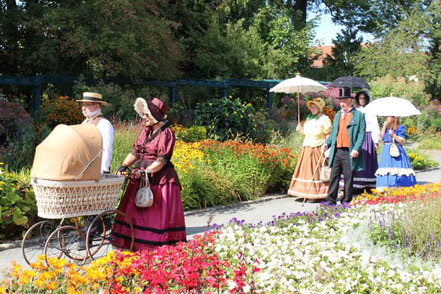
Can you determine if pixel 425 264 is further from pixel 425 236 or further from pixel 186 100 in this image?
pixel 186 100

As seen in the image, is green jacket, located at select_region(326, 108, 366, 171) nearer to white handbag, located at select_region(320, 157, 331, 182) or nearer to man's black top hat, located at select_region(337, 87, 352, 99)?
man's black top hat, located at select_region(337, 87, 352, 99)

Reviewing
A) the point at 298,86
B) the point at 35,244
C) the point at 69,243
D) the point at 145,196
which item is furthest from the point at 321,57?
the point at 69,243

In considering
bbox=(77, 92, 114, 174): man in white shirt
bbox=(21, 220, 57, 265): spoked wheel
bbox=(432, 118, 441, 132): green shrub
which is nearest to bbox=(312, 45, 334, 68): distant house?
bbox=(432, 118, 441, 132): green shrub

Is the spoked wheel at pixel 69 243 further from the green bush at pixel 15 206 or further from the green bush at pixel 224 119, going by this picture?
the green bush at pixel 224 119

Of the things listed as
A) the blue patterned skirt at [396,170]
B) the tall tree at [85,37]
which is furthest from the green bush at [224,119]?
the blue patterned skirt at [396,170]

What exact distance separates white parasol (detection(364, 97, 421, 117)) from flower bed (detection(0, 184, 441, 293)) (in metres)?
3.06

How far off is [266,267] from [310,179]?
4893mm

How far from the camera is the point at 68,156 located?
482 centimetres

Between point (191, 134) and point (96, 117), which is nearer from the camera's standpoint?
point (96, 117)

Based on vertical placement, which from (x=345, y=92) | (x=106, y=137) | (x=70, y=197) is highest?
(x=345, y=92)

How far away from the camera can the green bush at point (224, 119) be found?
1385 centimetres

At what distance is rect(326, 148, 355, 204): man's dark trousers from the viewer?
8625 millimetres

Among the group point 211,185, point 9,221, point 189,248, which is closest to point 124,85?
point 211,185

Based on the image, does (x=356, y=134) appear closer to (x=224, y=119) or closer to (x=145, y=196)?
(x=145, y=196)
